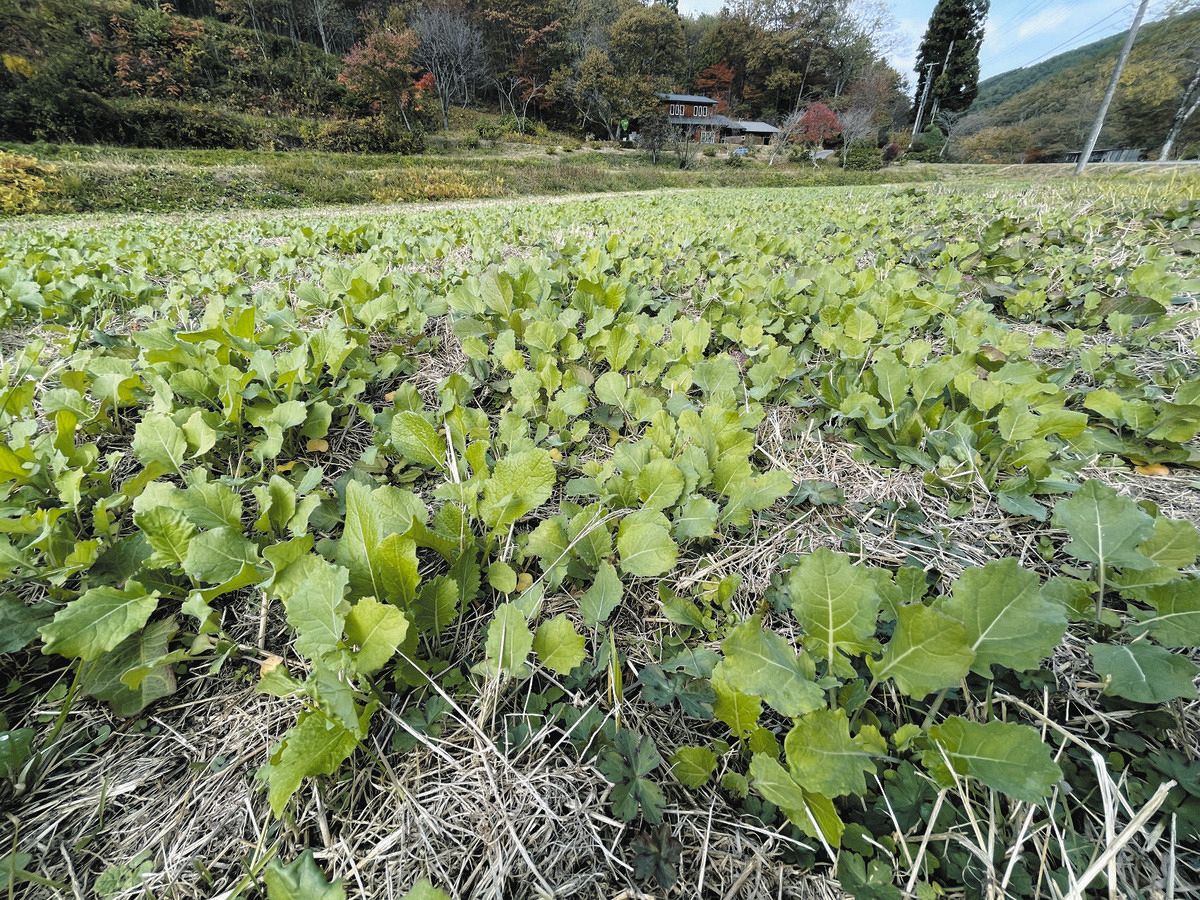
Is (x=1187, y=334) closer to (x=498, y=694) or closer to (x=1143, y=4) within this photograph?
(x=498, y=694)

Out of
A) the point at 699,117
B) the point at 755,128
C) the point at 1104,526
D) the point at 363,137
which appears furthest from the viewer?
the point at 699,117

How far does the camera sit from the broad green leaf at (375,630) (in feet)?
2.58

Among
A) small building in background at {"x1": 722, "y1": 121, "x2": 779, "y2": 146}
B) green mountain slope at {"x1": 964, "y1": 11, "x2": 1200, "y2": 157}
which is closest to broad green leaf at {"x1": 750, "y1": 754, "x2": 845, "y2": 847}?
green mountain slope at {"x1": 964, "y1": 11, "x2": 1200, "y2": 157}

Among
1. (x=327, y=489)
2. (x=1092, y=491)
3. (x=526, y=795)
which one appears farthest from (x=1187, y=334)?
(x=327, y=489)

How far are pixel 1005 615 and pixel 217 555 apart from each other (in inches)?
57.3

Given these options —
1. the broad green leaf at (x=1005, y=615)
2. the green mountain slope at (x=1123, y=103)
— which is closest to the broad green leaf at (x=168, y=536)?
the broad green leaf at (x=1005, y=615)

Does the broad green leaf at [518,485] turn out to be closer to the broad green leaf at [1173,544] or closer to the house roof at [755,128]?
the broad green leaf at [1173,544]

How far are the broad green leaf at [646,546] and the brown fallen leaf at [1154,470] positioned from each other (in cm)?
156

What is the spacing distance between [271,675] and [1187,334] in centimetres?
355

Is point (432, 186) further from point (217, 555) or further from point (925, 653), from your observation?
point (925, 653)

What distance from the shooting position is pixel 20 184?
11.8 m

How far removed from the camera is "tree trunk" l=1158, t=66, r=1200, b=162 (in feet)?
89.8

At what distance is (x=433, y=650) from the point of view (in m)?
0.98

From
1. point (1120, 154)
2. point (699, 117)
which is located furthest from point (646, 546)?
point (699, 117)
